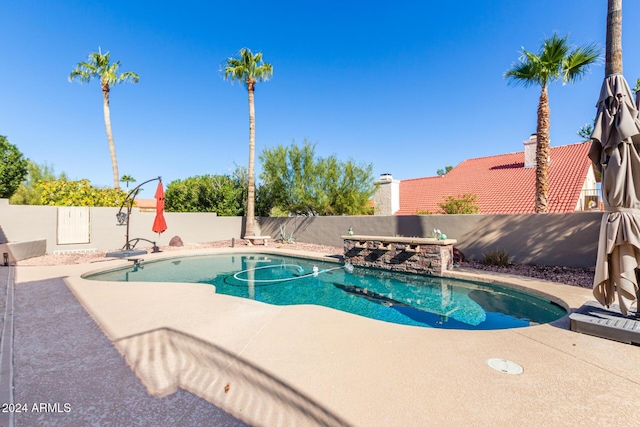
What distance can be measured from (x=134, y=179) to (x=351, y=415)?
128ft

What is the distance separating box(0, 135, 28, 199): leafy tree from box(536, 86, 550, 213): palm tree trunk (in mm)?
27925

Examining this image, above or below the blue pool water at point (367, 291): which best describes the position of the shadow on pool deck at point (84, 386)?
above

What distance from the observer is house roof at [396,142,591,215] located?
12.5m

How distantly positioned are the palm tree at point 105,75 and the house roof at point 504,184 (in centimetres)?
1858

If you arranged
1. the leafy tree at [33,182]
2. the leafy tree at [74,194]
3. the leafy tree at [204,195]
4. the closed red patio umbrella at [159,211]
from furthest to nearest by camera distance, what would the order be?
the leafy tree at [33,182] < the leafy tree at [204,195] < the leafy tree at [74,194] < the closed red patio umbrella at [159,211]

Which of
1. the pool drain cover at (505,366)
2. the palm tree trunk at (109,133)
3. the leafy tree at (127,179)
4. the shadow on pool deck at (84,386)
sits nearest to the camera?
the shadow on pool deck at (84,386)

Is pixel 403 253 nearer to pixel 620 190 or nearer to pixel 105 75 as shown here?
pixel 620 190

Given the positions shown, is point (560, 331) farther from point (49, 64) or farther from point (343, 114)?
point (49, 64)

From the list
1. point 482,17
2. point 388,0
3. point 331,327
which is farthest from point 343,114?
point 331,327

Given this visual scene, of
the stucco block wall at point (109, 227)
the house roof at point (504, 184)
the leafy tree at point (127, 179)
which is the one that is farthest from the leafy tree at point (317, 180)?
the leafy tree at point (127, 179)

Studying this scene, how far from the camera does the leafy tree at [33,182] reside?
19.0 m

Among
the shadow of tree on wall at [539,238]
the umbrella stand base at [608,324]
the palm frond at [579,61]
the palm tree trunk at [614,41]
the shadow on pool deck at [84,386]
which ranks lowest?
the shadow on pool deck at [84,386]

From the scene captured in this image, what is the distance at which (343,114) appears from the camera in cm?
1934

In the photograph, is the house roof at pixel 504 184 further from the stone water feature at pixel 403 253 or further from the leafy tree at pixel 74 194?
the leafy tree at pixel 74 194
